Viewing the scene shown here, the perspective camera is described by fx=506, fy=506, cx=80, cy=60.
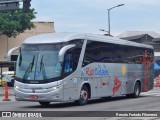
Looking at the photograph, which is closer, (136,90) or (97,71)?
(97,71)

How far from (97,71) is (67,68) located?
3.02 m

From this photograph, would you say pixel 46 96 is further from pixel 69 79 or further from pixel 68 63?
pixel 68 63

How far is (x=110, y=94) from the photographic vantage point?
84.7ft

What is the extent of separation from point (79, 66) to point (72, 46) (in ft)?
3.66

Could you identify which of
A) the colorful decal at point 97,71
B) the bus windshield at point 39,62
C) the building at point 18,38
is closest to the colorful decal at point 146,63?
the colorful decal at point 97,71

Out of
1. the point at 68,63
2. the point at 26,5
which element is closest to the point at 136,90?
the point at 26,5

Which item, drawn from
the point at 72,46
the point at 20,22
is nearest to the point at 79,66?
the point at 72,46

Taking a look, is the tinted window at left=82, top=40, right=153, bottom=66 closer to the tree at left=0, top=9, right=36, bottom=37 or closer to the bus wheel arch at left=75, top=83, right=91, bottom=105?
the bus wheel arch at left=75, top=83, right=91, bottom=105

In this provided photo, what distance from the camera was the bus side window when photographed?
2150cm

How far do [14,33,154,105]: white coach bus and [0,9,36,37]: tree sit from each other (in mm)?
40758

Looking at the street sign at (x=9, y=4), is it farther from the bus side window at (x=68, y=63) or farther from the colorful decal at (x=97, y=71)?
the bus side window at (x=68, y=63)

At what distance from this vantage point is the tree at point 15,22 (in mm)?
65812

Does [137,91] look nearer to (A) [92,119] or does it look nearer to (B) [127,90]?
(B) [127,90]

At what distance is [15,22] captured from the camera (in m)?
65.4
